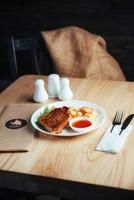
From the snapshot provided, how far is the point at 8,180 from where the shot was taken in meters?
1.04

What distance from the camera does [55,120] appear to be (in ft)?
4.07

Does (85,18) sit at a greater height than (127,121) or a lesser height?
lesser

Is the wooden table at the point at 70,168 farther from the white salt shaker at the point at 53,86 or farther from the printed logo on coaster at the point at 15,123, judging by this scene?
the white salt shaker at the point at 53,86

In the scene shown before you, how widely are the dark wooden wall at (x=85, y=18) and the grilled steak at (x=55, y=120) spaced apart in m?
1.99

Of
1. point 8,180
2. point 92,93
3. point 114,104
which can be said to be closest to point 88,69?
point 92,93

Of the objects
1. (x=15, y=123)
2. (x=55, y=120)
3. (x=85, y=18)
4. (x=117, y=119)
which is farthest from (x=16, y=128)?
(x=85, y=18)

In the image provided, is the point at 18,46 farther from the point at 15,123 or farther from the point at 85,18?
the point at 85,18

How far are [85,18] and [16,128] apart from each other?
2.15 m

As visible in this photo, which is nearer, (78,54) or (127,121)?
(127,121)

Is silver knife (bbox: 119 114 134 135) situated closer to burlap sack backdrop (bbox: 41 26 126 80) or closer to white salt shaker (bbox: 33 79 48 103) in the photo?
white salt shaker (bbox: 33 79 48 103)

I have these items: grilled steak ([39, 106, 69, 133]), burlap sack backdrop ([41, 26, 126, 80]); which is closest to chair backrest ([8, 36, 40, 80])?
burlap sack backdrop ([41, 26, 126, 80])

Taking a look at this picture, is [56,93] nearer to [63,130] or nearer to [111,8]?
[63,130]

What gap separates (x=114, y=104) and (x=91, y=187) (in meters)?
0.56

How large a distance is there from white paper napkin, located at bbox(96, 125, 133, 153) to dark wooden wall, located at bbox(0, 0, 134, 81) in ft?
6.65
